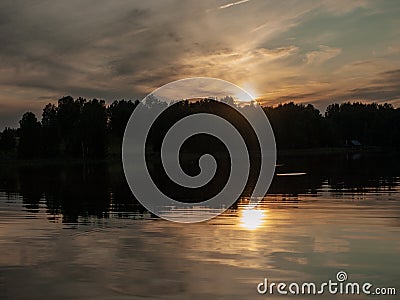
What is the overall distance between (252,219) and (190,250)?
7.24 m

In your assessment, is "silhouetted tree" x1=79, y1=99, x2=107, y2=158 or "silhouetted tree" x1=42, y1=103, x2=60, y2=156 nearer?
"silhouetted tree" x1=42, y1=103, x2=60, y2=156

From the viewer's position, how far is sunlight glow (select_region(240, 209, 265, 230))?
2153 centimetres

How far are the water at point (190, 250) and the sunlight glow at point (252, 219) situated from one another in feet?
0.15

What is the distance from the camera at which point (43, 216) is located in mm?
25219

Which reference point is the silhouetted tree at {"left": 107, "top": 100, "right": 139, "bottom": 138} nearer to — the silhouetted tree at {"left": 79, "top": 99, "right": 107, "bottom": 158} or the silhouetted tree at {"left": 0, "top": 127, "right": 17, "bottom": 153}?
the silhouetted tree at {"left": 79, "top": 99, "right": 107, "bottom": 158}

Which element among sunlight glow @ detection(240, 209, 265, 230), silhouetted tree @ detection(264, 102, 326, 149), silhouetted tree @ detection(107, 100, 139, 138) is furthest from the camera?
silhouetted tree @ detection(264, 102, 326, 149)

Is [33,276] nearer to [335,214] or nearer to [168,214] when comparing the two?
[168,214]

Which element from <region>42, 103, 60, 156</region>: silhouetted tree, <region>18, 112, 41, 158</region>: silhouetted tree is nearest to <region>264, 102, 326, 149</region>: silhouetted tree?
Answer: <region>42, 103, 60, 156</region>: silhouetted tree

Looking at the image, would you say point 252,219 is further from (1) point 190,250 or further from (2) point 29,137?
(2) point 29,137

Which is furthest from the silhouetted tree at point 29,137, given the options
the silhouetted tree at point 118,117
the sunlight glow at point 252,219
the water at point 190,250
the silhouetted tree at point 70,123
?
the sunlight glow at point 252,219

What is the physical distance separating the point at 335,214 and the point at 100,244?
1193 centimetres

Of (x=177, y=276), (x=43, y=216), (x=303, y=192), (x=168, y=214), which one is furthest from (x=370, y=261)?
(x=303, y=192)

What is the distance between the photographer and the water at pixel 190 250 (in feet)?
41.7

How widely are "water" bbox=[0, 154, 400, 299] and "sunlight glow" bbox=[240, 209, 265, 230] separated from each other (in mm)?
45
